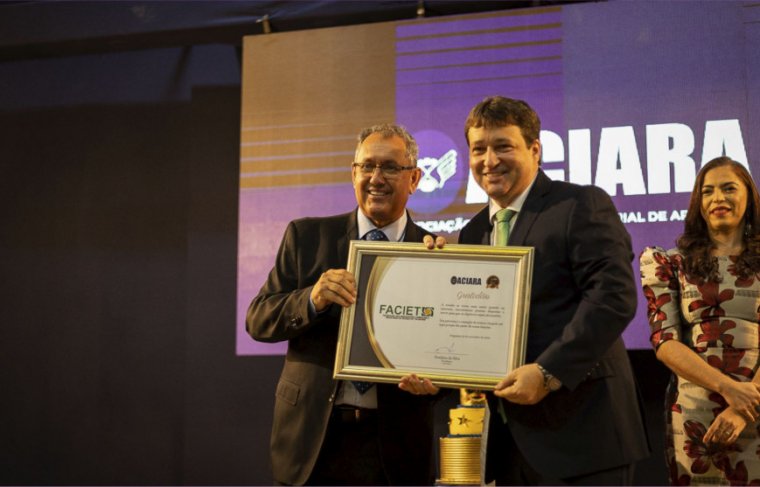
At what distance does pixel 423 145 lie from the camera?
4.66 metres

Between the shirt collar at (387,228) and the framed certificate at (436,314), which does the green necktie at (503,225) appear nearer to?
the framed certificate at (436,314)

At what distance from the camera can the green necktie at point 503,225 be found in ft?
7.86

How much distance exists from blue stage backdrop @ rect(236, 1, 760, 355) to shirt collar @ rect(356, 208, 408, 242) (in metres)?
1.79

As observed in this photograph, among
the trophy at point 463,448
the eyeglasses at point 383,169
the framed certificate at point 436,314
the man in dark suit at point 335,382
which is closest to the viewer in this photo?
the framed certificate at point 436,314

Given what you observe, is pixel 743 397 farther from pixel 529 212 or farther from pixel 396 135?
pixel 396 135

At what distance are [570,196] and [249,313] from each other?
1096mm

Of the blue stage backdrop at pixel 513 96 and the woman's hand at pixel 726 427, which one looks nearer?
the woman's hand at pixel 726 427

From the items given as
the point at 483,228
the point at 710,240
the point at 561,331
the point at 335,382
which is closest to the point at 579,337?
the point at 561,331

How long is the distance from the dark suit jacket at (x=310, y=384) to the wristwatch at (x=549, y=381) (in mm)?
613

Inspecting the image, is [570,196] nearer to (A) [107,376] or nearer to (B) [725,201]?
(B) [725,201]

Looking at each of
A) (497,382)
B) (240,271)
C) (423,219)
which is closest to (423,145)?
(423,219)

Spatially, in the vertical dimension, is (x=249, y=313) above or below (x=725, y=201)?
below

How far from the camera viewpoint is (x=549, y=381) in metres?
2.11

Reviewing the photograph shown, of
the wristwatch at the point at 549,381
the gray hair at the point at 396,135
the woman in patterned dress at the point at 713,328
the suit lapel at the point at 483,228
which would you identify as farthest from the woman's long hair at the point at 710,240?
the wristwatch at the point at 549,381
